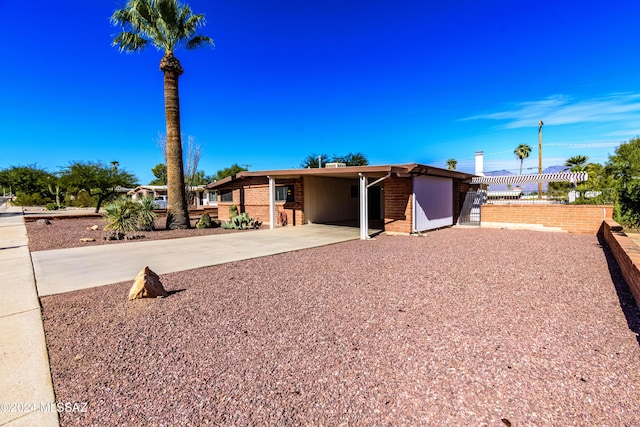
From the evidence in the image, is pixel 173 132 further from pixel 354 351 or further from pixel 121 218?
pixel 354 351

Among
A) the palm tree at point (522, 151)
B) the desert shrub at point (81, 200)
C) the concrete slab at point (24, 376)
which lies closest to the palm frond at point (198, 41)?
the concrete slab at point (24, 376)

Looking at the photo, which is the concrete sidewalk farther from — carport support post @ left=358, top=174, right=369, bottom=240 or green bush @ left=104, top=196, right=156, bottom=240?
carport support post @ left=358, top=174, right=369, bottom=240

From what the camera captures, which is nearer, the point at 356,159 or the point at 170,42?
the point at 170,42

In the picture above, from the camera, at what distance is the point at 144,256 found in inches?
326

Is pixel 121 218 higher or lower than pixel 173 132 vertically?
lower

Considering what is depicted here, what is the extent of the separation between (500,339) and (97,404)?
12.1ft

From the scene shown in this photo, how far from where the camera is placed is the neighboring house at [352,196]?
12.4 metres

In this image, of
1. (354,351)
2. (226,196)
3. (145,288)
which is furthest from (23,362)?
(226,196)

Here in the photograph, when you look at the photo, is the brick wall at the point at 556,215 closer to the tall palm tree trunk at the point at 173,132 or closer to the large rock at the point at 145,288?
the tall palm tree trunk at the point at 173,132

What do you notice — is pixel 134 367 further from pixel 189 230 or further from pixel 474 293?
pixel 189 230

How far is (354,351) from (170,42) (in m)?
15.0

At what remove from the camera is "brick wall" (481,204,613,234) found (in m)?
12.2

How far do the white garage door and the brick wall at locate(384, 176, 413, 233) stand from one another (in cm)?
22

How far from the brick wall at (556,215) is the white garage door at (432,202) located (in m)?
1.72
